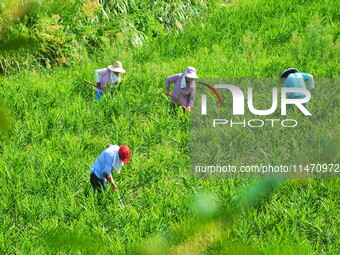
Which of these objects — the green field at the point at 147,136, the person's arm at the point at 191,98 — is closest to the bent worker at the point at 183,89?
the person's arm at the point at 191,98

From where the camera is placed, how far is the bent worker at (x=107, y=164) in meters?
4.42

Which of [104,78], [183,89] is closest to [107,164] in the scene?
[183,89]

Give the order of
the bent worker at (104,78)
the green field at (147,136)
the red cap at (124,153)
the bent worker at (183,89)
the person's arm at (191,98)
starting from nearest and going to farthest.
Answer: the green field at (147,136)
the red cap at (124,153)
the bent worker at (183,89)
the person's arm at (191,98)
the bent worker at (104,78)

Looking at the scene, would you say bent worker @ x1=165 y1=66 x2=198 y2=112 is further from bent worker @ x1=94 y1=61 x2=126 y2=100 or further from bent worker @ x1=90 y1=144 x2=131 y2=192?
bent worker @ x1=90 y1=144 x2=131 y2=192

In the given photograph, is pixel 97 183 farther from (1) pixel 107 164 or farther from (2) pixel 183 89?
(2) pixel 183 89

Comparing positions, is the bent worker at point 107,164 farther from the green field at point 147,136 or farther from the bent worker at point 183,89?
the bent worker at point 183,89

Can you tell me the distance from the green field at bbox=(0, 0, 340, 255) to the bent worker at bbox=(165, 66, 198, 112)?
0.55ft

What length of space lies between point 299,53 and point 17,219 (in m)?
5.89

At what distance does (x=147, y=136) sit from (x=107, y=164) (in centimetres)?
145

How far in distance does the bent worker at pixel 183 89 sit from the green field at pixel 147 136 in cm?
17

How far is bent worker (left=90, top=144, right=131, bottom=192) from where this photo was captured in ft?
14.5

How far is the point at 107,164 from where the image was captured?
4434mm

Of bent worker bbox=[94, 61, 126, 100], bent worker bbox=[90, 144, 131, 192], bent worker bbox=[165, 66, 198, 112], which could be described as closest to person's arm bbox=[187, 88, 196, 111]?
bent worker bbox=[165, 66, 198, 112]

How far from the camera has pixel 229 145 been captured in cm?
545
